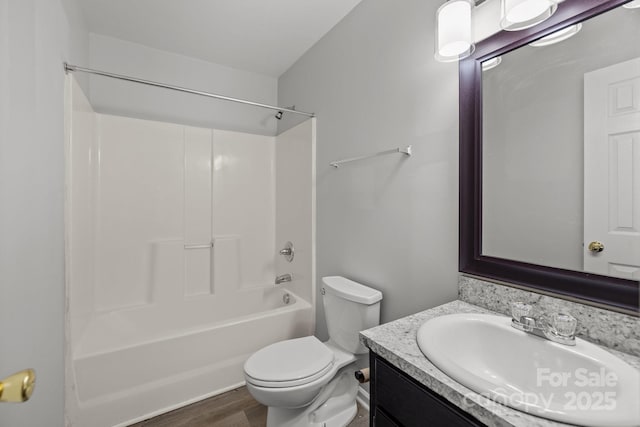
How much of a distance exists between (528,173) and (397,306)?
0.87 meters

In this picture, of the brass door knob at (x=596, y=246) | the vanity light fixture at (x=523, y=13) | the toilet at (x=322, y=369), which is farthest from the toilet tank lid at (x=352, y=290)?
the vanity light fixture at (x=523, y=13)

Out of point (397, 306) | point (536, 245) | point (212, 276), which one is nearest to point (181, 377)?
point (212, 276)

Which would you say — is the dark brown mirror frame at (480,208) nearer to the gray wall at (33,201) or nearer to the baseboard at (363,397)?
the baseboard at (363,397)

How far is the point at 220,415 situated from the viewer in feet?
5.39

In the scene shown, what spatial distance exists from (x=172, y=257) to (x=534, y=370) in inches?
95.3

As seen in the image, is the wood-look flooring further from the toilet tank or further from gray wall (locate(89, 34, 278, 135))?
gray wall (locate(89, 34, 278, 135))

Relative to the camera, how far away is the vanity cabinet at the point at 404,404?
628 millimetres

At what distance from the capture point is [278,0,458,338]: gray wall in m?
1.25

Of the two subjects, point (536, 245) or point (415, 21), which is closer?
point (536, 245)

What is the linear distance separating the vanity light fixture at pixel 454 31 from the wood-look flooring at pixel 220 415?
1904 millimetres

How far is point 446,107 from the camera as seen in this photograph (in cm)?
122

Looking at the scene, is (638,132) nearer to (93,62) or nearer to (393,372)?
(393,372)

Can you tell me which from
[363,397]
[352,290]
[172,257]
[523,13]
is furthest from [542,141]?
[172,257]

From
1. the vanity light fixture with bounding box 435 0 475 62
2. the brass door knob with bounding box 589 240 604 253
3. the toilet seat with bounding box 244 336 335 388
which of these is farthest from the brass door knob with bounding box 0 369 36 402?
the vanity light fixture with bounding box 435 0 475 62
